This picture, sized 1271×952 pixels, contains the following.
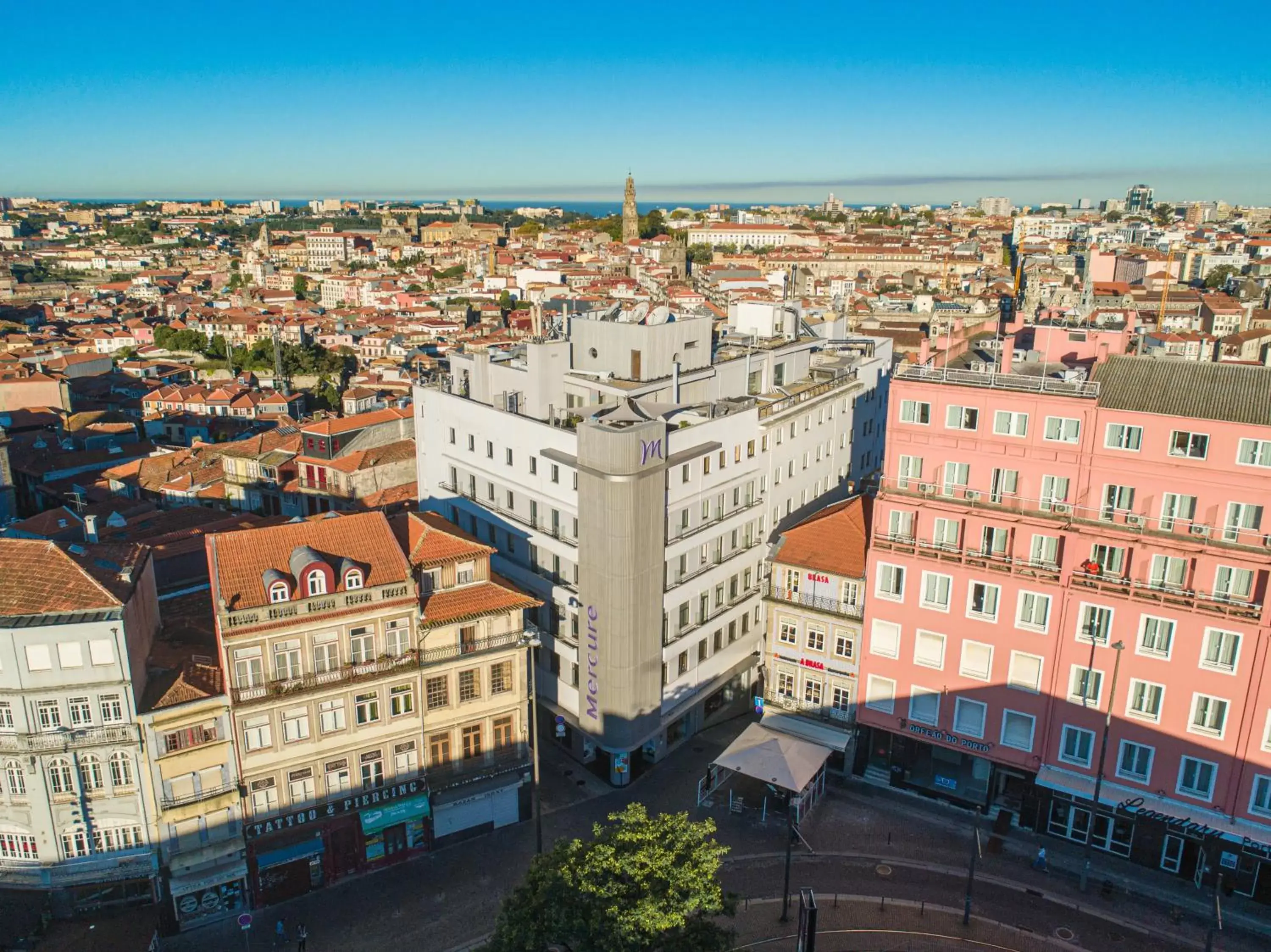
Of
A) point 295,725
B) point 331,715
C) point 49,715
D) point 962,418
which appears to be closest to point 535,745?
point 331,715

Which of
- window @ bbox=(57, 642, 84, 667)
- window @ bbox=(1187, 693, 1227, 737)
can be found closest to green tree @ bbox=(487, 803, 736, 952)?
window @ bbox=(57, 642, 84, 667)

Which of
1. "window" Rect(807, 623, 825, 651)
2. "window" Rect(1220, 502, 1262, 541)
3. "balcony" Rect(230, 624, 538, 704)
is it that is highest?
"window" Rect(1220, 502, 1262, 541)

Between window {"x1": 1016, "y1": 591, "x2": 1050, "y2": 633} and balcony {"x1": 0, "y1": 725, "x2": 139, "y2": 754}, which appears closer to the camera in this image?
balcony {"x1": 0, "y1": 725, "x2": 139, "y2": 754}

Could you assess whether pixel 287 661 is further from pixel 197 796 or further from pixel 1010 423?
pixel 1010 423

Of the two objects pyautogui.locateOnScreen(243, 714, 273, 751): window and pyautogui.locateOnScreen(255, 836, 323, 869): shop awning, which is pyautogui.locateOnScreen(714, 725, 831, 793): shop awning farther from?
pyautogui.locateOnScreen(243, 714, 273, 751): window

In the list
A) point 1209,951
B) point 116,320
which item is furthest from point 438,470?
point 116,320

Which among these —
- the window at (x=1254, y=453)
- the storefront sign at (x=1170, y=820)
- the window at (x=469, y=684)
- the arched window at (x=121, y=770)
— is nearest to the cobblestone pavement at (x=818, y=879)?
the storefront sign at (x=1170, y=820)

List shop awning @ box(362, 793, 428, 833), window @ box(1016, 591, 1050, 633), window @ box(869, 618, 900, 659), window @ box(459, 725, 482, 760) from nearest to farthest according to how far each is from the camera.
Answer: shop awning @ box(362, 793, 428, 833), window @ box(1016, 591, 1050, 633), window @ box(459, 725, 482, 760), window @ box(869, 618, 900, 659)
